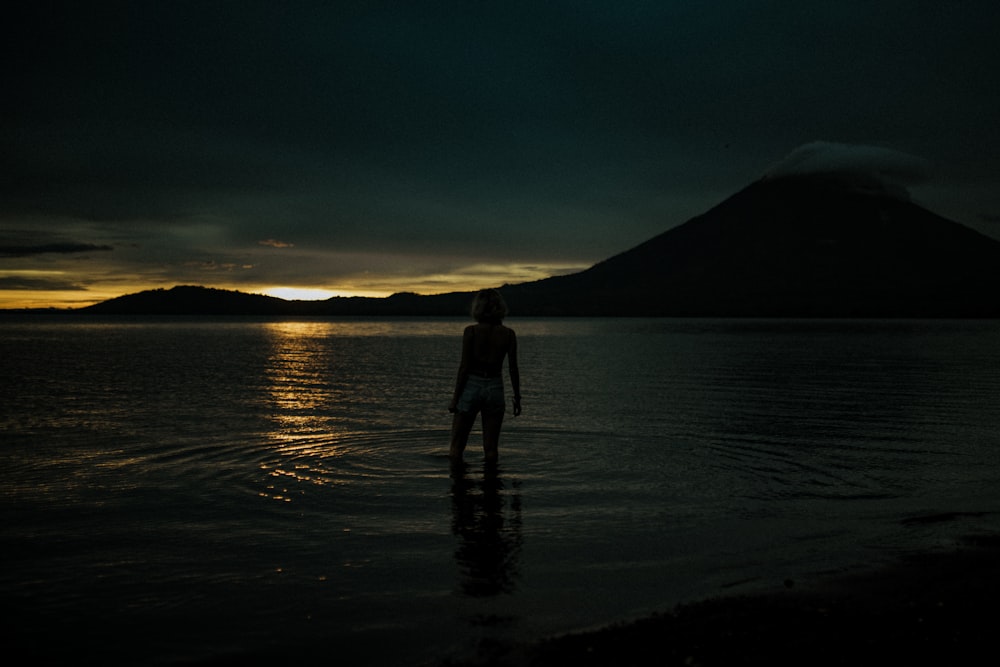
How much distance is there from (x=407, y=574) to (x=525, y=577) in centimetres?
124

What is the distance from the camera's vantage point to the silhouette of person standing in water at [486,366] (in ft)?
37.4

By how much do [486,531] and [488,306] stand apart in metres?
3.67

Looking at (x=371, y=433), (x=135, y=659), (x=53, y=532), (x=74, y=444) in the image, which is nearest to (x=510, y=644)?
(x=135, y=659)

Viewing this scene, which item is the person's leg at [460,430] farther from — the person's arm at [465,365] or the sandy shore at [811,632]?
the sandy shore at [811,632]

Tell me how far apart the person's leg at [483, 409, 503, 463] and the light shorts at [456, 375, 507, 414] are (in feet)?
0.66

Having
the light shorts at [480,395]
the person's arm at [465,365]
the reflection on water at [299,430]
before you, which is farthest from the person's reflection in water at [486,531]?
the reflection on water at [299,430]

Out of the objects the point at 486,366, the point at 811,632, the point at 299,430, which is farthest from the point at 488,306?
the point at 299,430

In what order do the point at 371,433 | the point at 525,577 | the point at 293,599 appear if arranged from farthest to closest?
the point at 371,433
the point at 525,577
the point at 293,599

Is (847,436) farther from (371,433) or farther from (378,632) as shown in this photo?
(378,632)

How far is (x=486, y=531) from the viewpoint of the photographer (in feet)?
29.7

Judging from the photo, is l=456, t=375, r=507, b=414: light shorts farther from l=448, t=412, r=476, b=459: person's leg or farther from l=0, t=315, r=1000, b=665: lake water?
l=0, t=315, r=1000, b=665: lake water

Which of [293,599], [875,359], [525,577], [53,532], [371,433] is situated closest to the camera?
[293,599]

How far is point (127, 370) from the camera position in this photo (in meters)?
40.9

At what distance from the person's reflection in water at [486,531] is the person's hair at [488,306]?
2.65 meters
